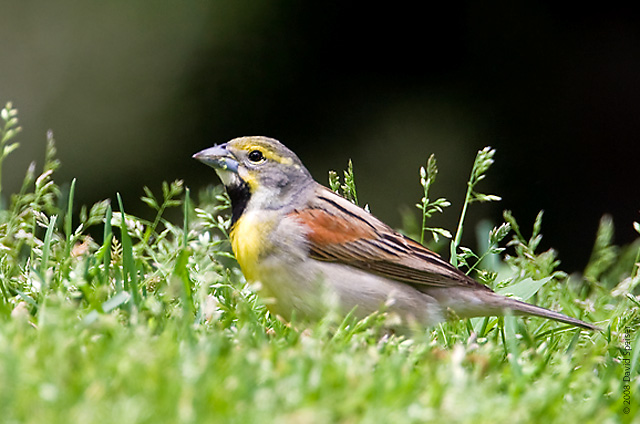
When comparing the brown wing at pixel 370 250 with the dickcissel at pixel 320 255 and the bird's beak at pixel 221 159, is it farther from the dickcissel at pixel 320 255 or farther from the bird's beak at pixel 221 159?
the bird's beak at pixel 221 159

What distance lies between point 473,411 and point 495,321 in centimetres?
188

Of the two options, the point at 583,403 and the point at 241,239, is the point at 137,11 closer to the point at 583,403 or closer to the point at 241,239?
the point at 241,239

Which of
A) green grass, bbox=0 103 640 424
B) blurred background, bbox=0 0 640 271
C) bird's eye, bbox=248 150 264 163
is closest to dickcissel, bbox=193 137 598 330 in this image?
bird's eye, bbox=248 150 264 163

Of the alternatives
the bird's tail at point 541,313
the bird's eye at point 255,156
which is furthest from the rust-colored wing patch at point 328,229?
the bird's tail at point 541,313

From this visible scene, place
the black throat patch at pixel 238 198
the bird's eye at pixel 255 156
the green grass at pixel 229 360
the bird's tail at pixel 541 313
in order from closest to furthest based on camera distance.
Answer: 1. the green grass at pixel 229 360
2. the bird's tail at pixel 541 313
3. the black throat patch at pixel 238 198
4. the bird's eye at pixel 255 156

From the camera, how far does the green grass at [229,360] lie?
7.28 feet

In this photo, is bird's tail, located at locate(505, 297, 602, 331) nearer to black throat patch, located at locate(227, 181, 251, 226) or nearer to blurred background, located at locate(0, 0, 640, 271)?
black throat patch, located at locate(227, 181, 251, 226)

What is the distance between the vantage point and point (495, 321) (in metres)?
4.14

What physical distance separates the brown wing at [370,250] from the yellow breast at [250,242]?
0.18 m

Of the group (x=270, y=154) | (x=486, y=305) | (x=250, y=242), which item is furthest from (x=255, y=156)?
(x=486, y=305)

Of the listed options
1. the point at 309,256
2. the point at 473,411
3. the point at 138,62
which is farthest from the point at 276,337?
the point at 138,62

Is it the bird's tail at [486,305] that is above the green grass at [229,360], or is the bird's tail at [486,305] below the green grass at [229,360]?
below

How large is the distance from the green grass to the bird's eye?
37 centimetres

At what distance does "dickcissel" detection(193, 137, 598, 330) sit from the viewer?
372 cm
